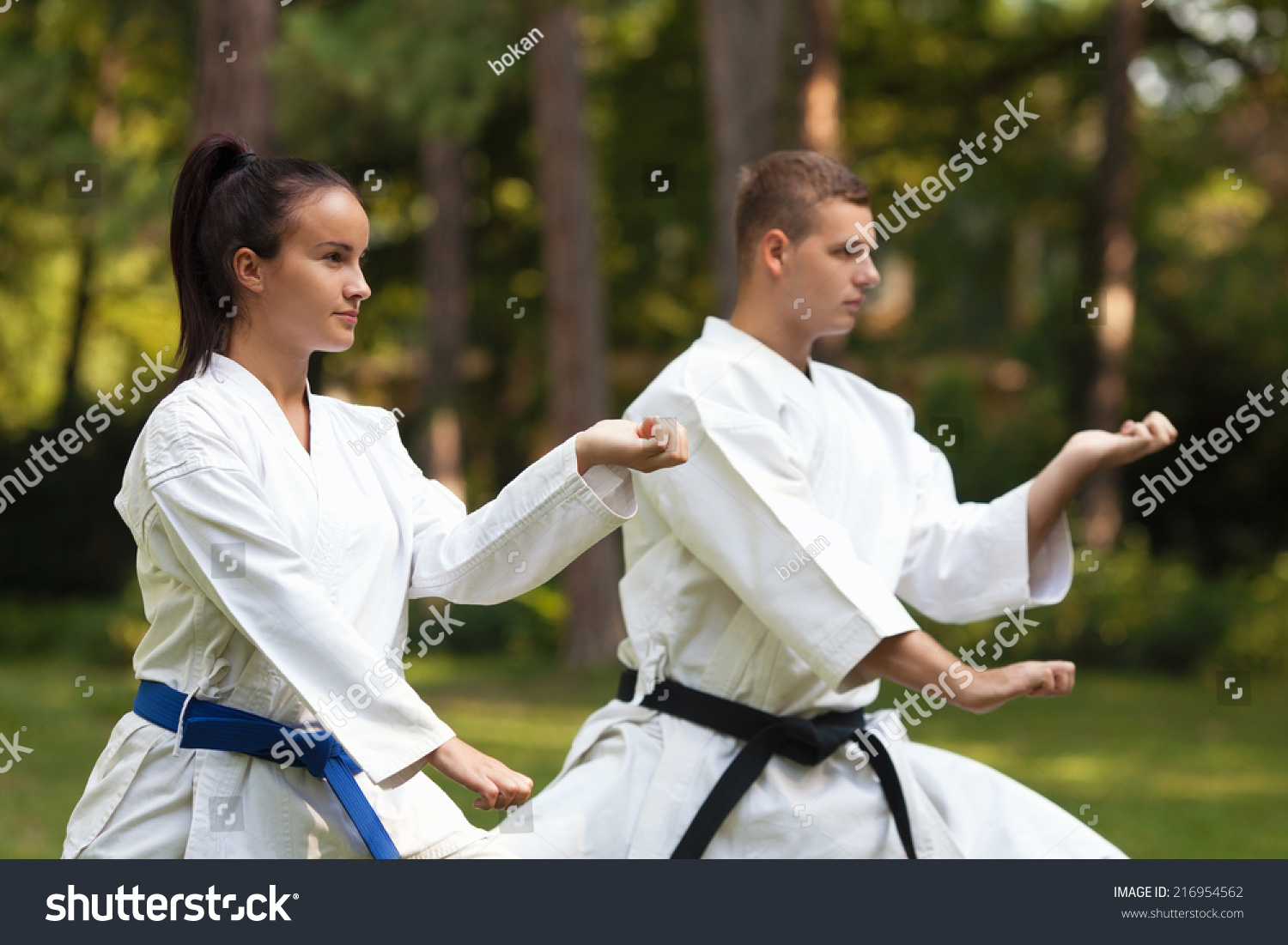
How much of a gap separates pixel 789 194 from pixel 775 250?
0.46ft

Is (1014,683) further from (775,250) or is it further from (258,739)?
(258,739)

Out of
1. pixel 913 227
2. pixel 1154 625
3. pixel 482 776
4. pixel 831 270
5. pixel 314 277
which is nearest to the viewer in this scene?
pixel 482 776

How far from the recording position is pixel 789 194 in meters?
3.33

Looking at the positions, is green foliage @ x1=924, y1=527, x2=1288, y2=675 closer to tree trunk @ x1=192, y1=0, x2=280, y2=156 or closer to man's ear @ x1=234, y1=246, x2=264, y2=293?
tree trunk @ x1=192, y1=0, x2=280, y2=156

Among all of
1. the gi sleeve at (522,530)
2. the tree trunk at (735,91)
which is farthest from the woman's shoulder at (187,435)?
the tree trunk at (735,91)

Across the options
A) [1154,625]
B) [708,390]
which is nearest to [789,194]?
[708,390]

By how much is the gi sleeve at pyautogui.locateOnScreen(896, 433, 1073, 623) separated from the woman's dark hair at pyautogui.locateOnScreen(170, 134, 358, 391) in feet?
5.68

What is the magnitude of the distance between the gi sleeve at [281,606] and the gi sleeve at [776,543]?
932 millimetres

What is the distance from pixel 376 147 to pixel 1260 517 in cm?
1076

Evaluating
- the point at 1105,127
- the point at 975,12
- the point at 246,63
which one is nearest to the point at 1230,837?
the point at 246,63

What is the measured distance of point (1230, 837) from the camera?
6875 mm

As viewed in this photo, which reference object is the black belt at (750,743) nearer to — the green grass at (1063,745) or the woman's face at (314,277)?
the woman's face at (314,277)

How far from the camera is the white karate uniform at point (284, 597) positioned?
7.39 ft

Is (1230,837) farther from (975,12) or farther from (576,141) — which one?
(975,12)
